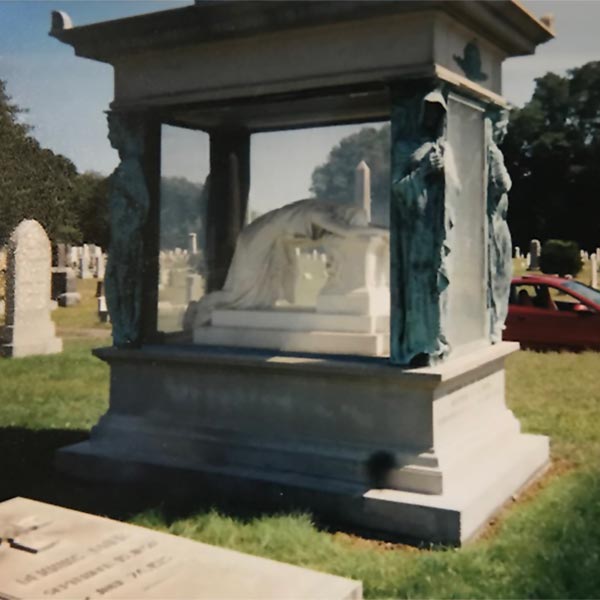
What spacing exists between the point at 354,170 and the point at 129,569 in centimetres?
396

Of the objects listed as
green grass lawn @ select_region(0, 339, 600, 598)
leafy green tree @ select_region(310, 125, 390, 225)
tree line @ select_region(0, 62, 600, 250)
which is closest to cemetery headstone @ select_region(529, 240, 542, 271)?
tree line @ select_region(0, 62, 600, 250)

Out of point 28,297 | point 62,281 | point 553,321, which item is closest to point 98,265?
point 62,281

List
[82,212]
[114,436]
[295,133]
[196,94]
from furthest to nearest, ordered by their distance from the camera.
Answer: [82,212]
[295,133]
[114,436]
[196,94]

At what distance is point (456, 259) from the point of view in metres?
5.53

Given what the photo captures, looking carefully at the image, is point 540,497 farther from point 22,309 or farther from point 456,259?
point 22,309

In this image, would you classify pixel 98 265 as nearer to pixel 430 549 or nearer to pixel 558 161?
pixel 558 161

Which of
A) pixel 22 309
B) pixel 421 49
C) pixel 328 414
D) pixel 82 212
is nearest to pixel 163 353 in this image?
pixel 328 414

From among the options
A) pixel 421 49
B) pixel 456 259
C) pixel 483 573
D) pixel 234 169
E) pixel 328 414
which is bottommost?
pixel 483 573

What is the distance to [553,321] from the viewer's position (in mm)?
12617

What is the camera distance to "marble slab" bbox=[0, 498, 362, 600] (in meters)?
2.96

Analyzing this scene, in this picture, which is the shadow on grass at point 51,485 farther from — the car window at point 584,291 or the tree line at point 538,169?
the tree line at point 538,169

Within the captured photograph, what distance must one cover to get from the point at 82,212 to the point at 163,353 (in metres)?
45.2

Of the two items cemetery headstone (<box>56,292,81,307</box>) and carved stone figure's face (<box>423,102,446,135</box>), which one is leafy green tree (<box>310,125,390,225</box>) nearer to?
carved stone figure's face (<box>423,102,446,135</box>)

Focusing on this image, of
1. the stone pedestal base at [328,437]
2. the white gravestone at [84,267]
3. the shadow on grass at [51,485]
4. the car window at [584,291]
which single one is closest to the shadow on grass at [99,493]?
the shadow on grass at [51,485]
